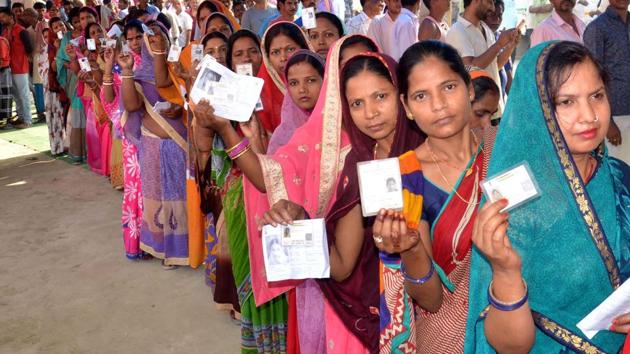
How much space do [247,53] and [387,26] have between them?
275cm

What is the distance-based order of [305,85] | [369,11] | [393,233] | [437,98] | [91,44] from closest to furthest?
1. [393,233]
2. [437,98]
3. [305,85]
4. [91,44]
5. [369,11]

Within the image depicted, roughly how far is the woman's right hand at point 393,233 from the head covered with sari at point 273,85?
1926 mm

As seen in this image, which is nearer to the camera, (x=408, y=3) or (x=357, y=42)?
(x=357, y=42)

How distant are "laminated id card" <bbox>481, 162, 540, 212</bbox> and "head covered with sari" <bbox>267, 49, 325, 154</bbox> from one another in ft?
5.42

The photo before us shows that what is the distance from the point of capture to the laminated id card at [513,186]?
4.57ft

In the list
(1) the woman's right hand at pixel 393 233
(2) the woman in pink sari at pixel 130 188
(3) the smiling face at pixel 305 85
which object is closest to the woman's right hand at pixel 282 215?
(1) the woman's right hand at pixel 393 233

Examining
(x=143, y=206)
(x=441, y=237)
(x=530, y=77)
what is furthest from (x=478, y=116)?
(x=143, y=206)

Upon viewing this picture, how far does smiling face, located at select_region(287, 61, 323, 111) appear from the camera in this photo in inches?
120

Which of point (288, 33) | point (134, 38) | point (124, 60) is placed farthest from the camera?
point (134, 38)

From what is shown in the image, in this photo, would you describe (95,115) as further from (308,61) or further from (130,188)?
(308,61)

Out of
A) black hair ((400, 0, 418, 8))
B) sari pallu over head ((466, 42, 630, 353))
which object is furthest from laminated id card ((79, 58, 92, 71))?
sari pallu over head ((466, 42, 630, 353))

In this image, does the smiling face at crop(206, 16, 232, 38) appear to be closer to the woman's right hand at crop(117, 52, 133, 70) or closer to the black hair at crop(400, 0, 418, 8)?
the woman's right hand at crop(117, 52, 133, 70)

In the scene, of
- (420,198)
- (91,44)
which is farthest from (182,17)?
(420,198)

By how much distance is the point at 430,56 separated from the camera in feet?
6.43
